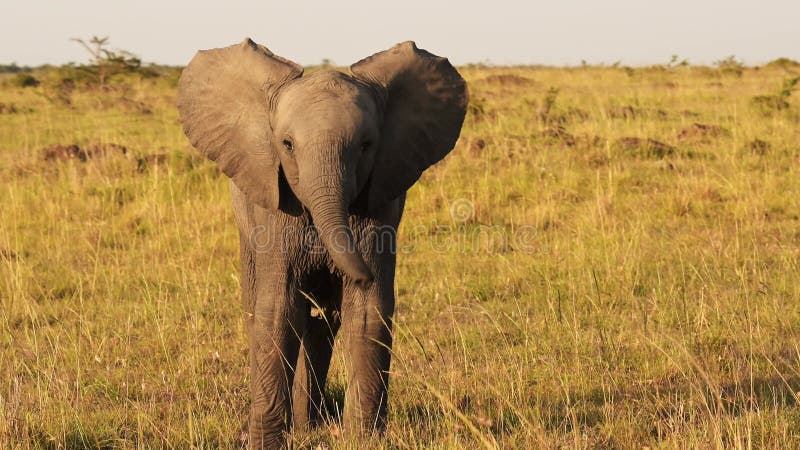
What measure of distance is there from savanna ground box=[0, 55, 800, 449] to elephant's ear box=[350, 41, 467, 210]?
0.70 m

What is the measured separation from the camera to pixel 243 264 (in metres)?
4.51

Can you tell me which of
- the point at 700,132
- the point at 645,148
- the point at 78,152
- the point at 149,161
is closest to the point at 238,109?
the point at 149,161

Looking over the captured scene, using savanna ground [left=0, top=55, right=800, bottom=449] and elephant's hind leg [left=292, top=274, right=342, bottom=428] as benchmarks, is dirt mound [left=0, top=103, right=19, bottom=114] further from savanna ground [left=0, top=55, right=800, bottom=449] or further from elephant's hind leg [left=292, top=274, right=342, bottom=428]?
elephant's hind leg [left=292, top=274, right=342, bottom=428]

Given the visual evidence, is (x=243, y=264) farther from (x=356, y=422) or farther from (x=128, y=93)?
(x=128, y=93)

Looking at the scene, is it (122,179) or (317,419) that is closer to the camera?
(317,419)

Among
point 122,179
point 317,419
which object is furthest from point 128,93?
point 317,419

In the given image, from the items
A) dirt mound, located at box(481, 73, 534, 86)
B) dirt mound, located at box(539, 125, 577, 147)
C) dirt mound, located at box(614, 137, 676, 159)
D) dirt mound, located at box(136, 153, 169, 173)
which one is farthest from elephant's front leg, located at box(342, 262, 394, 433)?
dirt mound, located at box(481, 73, 534, 86)

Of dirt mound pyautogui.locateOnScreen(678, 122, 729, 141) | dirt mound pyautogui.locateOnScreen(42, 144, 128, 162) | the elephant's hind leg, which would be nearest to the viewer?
the elephant's hind leg

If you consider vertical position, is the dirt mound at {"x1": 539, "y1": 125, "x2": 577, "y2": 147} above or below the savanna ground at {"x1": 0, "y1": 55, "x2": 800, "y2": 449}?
above

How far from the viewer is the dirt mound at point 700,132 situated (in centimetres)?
1257

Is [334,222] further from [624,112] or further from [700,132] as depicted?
[624,112]

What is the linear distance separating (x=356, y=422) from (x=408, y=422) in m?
0.36

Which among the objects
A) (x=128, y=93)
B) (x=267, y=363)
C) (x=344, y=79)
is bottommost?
(x=267, y=363)

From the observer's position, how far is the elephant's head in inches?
137
